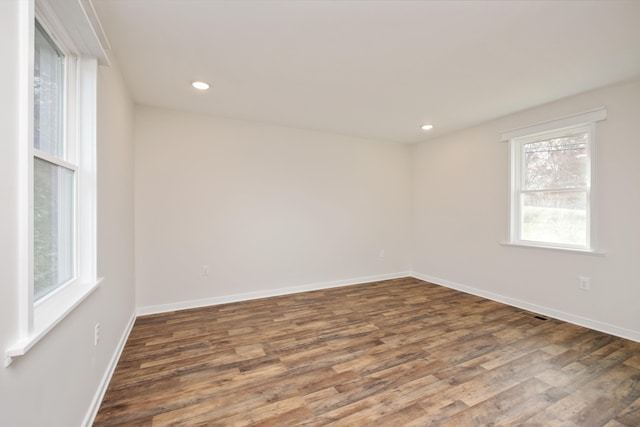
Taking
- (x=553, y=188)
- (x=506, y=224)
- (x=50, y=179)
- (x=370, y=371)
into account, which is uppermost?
(x=553, y=188)

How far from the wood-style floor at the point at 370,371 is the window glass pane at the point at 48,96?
1576 millimetres

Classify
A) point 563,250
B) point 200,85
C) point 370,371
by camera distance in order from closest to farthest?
point 370,371 < point 200,85 < point 563,250

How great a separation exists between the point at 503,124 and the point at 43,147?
176 inches

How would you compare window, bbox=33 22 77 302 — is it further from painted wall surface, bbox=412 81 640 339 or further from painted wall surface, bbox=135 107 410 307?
painted wall surface, bbox=412 81 640 339

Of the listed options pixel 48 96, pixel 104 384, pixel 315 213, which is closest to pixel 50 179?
pixel 48 96

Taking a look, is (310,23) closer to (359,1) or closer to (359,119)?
(359,1)

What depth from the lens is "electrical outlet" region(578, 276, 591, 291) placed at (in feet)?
9.41

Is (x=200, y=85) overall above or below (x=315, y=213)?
above

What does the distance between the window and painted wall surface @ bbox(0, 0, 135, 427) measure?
0.21m

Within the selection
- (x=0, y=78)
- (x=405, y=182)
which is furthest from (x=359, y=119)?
(x=0, y=78)

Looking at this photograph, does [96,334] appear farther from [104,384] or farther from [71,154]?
[71,154]

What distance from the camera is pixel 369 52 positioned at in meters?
2.11

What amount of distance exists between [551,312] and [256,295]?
11.8 feet

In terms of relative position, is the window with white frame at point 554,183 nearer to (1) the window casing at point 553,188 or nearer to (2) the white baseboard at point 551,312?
(1) the window casing at point 553,188
